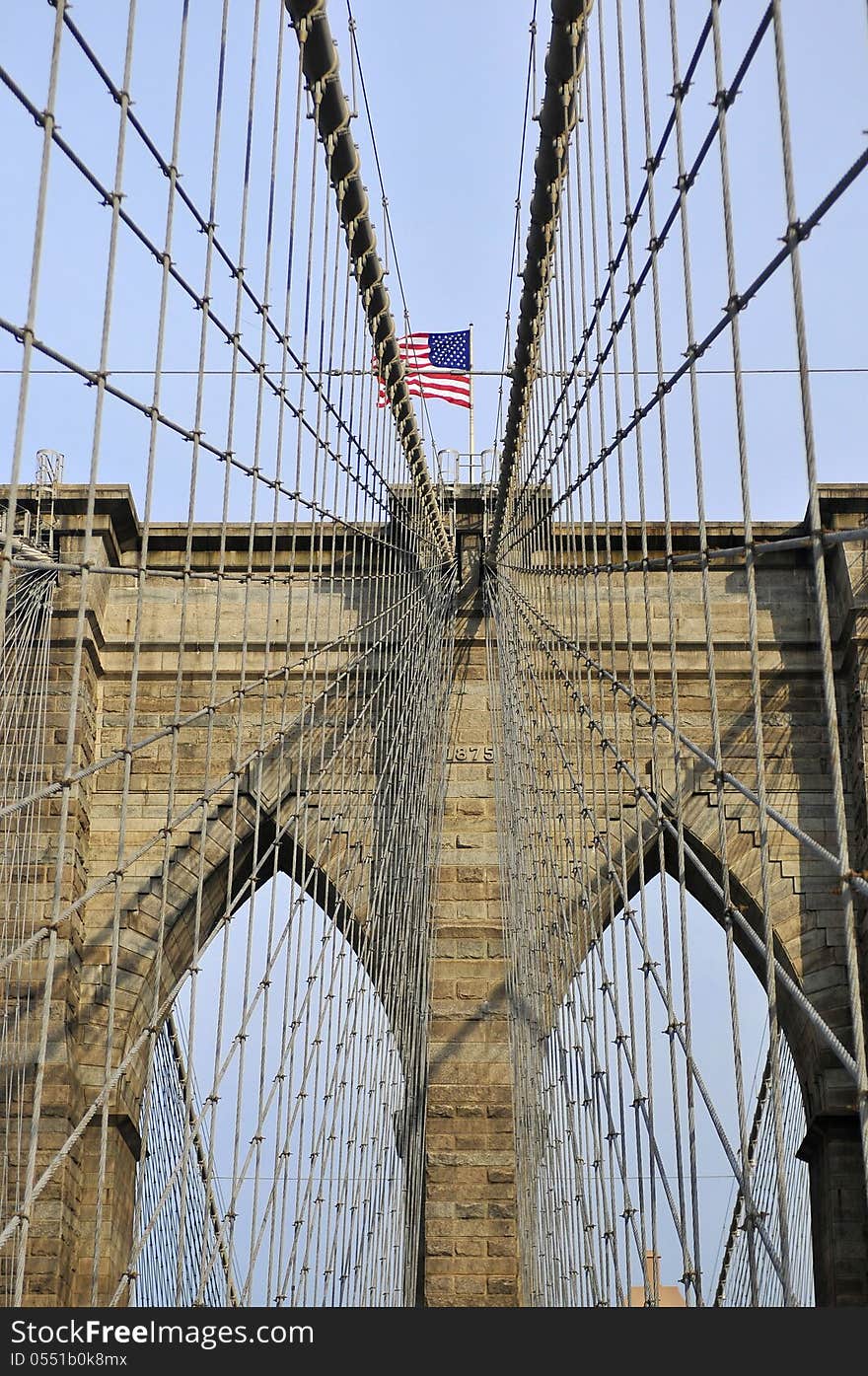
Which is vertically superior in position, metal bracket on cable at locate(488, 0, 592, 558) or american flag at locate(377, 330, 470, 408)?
american flag at locate(377, 330, 470, 408)

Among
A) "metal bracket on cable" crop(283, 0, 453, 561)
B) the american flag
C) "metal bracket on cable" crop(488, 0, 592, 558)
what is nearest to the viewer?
"metal bracket on cable" crop(283, 0, 453, 561)

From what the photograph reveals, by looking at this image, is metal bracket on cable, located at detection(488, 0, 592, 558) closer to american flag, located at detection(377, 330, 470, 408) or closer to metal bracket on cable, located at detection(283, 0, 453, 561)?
metal bracket on cable, located at detection(283, 0, 453, 561)

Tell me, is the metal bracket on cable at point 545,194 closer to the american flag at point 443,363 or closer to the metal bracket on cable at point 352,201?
the metal bracket on cable at point 352,201

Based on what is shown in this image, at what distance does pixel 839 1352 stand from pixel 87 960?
28.9 feet

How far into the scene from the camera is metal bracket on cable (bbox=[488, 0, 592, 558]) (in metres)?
6.55

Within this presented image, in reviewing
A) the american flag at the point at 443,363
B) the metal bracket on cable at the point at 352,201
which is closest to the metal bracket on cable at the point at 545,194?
the metal bracket on cable at the point at 352,201

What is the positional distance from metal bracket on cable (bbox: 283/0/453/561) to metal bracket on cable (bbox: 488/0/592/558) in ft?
1.96

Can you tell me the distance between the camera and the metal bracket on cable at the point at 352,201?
6145 mm

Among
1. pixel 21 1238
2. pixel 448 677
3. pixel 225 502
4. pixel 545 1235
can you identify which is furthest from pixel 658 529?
pixel 21 1238

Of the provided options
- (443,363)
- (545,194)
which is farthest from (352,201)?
(443,363)

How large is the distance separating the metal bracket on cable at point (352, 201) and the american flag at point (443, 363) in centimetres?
263

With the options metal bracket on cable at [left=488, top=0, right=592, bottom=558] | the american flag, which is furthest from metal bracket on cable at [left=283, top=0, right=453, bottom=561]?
the american flag

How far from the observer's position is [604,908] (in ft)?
38.4

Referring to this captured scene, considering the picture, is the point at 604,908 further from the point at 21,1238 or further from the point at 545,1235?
the point at 21,1238
